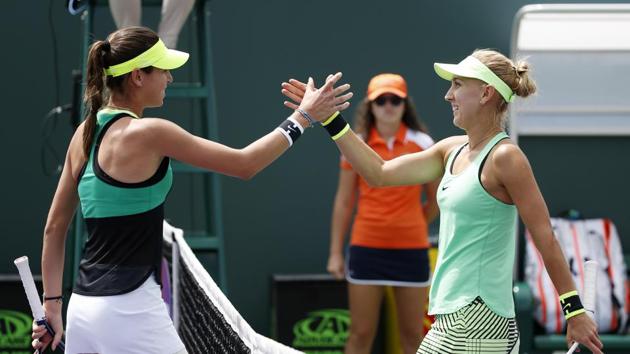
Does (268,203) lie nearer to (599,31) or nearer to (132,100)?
(599,31)

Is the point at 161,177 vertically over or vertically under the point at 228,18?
under

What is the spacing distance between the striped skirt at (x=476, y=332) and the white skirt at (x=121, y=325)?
0.81m

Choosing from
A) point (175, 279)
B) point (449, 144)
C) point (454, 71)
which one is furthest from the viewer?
point (175, 279)

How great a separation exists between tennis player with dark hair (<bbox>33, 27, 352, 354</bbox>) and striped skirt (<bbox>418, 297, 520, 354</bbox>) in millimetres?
747

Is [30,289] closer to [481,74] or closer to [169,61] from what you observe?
[169,61]

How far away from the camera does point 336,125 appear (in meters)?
4.09

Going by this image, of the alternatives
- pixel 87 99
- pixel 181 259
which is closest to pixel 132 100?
pixel 87 99

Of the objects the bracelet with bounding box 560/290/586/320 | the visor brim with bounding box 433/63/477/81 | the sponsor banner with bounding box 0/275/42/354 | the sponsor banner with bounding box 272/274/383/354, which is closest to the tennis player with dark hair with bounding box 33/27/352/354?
the visor brim with bounding box 433/63/477/81

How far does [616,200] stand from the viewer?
290 inches

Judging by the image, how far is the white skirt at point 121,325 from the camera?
3.52 metres

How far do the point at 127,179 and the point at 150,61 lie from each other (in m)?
0.39

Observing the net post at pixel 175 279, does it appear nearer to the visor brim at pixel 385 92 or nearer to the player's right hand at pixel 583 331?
the visor brim at pixel 385 92

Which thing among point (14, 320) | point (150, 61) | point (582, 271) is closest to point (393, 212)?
point (582, 271)

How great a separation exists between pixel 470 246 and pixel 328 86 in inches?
29.2
